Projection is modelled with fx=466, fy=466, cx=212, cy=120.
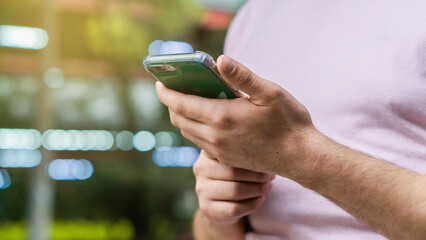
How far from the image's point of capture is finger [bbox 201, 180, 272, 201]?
2.28 feet

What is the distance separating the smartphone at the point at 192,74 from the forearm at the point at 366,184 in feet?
0.45

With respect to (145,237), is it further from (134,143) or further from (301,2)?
(301,2)

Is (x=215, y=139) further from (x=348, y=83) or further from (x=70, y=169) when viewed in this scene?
(x=70, y=169)

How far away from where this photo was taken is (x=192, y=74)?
585 millimetres

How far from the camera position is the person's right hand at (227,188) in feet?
2.27

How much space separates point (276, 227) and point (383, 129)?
24 centimetres

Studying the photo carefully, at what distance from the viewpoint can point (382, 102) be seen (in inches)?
26.9

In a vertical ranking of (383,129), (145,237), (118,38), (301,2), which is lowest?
(145,237)

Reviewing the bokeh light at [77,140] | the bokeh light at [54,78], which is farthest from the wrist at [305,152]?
the bokeh light at [54,78]

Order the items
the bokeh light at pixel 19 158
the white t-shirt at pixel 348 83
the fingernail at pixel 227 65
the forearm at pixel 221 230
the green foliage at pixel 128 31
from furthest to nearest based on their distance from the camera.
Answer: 1. the green foliage at pixel 128 31
2. the bokeh light at pixel 19 158
3. the forearm at pixel 221 230
4. the white t-shirt at pixel 348 83
5. the fingernail at pixel 227 65

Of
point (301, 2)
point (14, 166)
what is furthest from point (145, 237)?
point (301, 2)

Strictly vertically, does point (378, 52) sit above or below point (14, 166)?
above

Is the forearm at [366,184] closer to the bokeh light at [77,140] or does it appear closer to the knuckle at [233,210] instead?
the knuckle at [233,210]

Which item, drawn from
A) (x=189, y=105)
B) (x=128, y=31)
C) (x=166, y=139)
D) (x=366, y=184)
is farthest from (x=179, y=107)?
(x=128, y=31)
